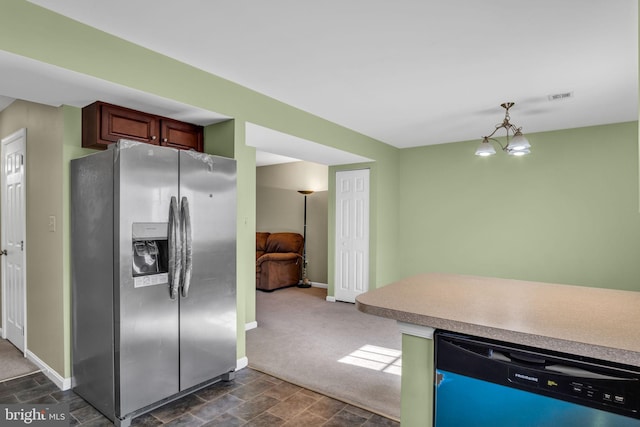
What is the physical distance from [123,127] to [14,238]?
1984 millimetres

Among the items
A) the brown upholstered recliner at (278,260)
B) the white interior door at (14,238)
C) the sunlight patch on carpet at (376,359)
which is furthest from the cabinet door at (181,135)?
the brown upholstered recliner at (278,260)

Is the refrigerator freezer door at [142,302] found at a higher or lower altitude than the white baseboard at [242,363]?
higher

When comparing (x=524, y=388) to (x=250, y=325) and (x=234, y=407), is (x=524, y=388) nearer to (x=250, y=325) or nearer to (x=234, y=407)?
(x=234, y=407)

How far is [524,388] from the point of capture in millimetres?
1398

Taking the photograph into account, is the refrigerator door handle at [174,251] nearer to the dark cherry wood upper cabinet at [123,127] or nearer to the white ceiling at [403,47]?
the dark cherry wood upper cabinet at [123,127]

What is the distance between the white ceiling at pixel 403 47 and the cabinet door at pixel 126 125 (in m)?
0.18

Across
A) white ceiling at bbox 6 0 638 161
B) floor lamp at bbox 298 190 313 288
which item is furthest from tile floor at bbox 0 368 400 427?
floor lamp at bbox 298 190 313 288

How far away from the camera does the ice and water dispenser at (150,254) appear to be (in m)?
2.41

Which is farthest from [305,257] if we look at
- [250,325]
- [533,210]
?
[533,210]

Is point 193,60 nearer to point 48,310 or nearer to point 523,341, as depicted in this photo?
point 48,310

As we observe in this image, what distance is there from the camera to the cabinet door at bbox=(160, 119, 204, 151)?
9.94 feet

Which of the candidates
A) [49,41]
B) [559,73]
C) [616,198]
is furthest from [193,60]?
[616,198]

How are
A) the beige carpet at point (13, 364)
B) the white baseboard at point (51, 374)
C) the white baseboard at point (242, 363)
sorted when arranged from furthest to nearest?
the white baseboard at point (242, 363) → the beige carpet at point (13, 364) → the white baseboard at point (51, 374)

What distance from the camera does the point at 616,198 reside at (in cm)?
435
